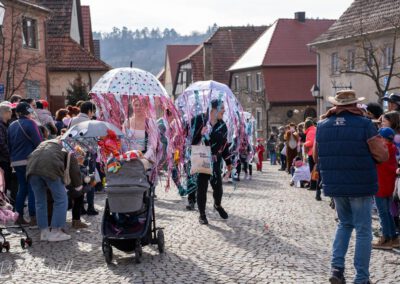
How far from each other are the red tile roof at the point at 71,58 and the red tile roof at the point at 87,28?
733cm

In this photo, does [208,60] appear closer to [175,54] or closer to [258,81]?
[258,81]

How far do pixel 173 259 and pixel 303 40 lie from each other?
4627 cm

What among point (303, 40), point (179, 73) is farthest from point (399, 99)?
point (179, 73)

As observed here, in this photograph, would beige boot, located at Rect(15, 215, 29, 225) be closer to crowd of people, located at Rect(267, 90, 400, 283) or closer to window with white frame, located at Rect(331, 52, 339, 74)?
crowd of people, located at Rect(267, 90, 400, 283)

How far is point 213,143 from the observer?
1103 cm

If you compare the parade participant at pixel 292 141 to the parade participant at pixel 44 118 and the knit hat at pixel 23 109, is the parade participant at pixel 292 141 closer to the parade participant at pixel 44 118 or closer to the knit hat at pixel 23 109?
the parade participant at pixel 44 118

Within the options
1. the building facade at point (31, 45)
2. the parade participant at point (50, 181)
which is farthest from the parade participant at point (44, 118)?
the building facade at point (31, 45)

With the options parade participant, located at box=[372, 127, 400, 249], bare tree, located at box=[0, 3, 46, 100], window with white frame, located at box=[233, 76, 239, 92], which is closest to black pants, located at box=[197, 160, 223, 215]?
parade participant, located at box=[372, 127, 400, 249]

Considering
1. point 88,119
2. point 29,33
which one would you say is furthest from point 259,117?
point 88,119

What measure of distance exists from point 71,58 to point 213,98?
2230cm

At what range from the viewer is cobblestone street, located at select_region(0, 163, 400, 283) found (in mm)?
7434

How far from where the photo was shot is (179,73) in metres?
68.9

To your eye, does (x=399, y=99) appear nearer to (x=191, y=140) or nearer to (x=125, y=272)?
(x=191, y=140)

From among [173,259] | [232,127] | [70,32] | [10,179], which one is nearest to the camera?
[173,259]
